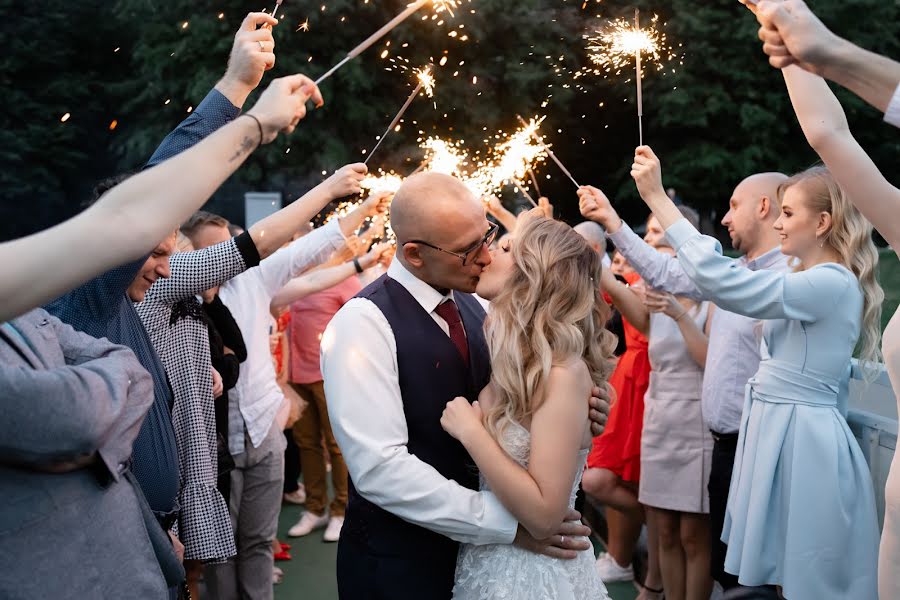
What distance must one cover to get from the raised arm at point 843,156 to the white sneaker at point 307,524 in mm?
5268

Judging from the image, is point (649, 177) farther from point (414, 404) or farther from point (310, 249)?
point (310, 249)

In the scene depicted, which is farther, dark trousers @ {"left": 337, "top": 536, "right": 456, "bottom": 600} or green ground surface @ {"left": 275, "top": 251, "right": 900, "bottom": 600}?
green ground surface @ {"left": 275, "top": 251, "right": 900, "bottom": 600}

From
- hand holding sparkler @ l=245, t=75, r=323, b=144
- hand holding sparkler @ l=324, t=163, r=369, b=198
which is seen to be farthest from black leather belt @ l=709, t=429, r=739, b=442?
hand holding sparkler @ l=245, t=75, r=323, b=144

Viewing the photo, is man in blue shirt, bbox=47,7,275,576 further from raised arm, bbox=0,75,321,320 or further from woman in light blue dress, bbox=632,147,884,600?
woman in light blue dress, bbox=632,147,884,600

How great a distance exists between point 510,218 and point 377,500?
406 cm

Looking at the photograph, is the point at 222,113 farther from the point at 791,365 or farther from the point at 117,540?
the point at 791,365

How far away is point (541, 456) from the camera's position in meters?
2.42

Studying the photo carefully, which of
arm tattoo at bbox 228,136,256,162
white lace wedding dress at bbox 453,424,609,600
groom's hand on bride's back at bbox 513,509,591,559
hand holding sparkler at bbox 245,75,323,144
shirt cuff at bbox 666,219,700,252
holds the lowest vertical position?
white lace wedding dress at bbox 453,424,609,600

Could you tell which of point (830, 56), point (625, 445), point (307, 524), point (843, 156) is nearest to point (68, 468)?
point (830, 56)

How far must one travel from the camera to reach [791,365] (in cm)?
341

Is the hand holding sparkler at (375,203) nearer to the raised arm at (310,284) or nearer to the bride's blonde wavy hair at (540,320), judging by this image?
the raised arm at (310,284)

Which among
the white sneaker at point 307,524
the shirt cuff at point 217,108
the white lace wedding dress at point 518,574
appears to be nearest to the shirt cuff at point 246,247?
the shirt cuff at point 217,108

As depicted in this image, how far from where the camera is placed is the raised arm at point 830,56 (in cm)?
192

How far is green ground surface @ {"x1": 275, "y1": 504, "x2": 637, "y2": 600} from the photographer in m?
5.65
